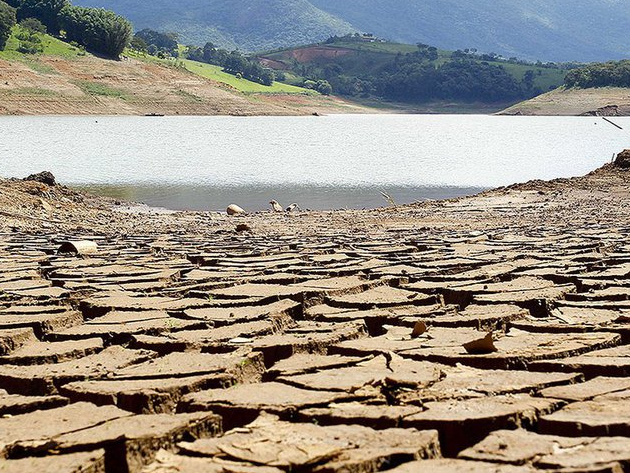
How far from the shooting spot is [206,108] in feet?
277

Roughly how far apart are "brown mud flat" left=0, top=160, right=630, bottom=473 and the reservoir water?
45.3 ft

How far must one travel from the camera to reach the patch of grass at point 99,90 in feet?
250

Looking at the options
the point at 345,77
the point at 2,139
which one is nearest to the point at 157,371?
the point at 2,139

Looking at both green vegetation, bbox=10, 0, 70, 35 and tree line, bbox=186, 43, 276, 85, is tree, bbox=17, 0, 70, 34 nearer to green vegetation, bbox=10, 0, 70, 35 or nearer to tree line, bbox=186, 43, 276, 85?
green vegetation, bbox=10, 0, 70, 35

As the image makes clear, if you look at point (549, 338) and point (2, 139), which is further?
point (2, 139)

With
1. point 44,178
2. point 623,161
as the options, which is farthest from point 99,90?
point 623,161

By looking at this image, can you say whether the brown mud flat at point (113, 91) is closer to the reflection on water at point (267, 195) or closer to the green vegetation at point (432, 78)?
the green vegetation at point (432, 78)

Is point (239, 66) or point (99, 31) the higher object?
point (99, 31)

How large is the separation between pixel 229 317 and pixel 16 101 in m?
68.4

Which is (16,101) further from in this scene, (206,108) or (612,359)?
(612,359)

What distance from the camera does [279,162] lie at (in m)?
35.3

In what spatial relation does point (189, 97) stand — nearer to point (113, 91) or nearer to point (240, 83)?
point (113, 91)

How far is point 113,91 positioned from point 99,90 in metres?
1.45

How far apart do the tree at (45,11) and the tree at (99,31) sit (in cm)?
243
